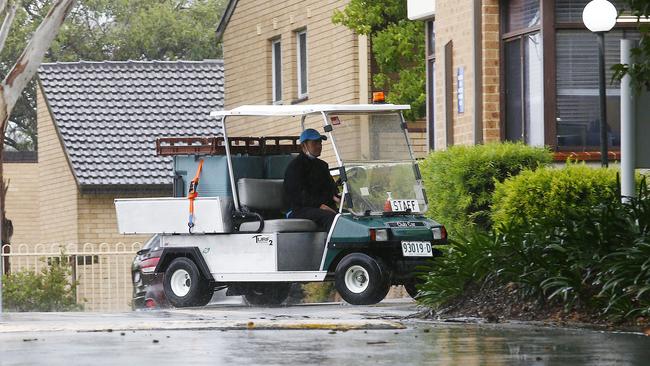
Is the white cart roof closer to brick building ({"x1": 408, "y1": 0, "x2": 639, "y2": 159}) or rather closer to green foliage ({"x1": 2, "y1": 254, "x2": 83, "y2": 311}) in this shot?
brick building ({"x1": 408, "y1": 0, "x2": 639, "y2": 159})

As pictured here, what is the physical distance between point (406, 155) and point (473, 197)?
130 centimetres

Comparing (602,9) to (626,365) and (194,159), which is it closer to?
(194,159)

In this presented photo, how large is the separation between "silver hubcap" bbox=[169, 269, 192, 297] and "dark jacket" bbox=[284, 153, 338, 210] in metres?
1.59

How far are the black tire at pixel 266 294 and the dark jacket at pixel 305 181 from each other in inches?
70.7

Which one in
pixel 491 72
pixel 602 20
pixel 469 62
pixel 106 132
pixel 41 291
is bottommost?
pixel 41 291

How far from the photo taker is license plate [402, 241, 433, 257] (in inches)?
739

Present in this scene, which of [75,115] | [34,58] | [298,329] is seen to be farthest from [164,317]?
[75,115]

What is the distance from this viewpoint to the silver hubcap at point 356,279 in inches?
738

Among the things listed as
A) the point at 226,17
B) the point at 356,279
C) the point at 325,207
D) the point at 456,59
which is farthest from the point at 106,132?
the point at 356,279

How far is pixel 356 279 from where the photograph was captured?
18.8 meters

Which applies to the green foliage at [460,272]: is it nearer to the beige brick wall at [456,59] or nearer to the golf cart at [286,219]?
the golf cart at [286,219]

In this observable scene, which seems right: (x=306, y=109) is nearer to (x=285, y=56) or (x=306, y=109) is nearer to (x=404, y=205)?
(x=404, y=205)

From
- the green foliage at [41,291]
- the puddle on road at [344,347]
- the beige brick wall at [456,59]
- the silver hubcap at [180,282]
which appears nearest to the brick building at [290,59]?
the beige brick wall at [456,59]

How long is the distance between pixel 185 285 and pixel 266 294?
123cm
